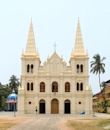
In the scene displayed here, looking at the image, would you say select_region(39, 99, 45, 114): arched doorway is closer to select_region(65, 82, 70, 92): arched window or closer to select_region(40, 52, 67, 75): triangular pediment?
select_region(65, 82, 70, 92): arched window

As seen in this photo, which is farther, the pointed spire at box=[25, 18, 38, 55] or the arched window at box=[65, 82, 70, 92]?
the pointed spire at box=[25, 18, 38, 55]

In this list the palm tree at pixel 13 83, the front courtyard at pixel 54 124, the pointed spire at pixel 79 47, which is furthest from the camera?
the palm tree at pixel 13 83

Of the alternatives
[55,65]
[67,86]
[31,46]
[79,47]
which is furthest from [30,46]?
[67,86]

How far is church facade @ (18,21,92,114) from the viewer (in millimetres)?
98688

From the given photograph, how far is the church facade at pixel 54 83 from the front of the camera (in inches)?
3885

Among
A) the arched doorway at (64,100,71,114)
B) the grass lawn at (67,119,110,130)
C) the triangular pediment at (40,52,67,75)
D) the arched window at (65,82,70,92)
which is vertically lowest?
the grass lawn at (67,119,110,130)

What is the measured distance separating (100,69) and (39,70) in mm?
20249

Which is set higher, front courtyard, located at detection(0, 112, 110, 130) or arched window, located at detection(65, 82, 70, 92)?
arched window, located at detection(65, 82, 70, 92)

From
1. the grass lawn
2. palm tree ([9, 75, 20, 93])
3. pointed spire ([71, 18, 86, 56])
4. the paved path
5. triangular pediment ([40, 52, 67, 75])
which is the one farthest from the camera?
palm tree ([9, 75, 20, 93])

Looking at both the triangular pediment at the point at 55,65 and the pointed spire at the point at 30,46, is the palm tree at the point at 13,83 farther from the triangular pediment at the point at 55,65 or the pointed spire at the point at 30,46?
the triangular pediment at the point at 55,65

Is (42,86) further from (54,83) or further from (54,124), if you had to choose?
(54,124)

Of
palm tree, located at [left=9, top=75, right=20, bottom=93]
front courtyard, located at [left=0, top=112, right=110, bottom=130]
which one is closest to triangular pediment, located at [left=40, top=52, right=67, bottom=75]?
front courtyard, located at [left=0, top=112, right=110, bottom=130]

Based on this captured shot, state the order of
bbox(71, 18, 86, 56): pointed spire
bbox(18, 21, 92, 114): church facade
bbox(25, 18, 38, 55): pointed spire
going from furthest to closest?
bbox(25, 18, 38, 55): pointed spire
bbox(71, 18, 86, 56): pointed spire
bbox(18, 21, 92, 114): church facade

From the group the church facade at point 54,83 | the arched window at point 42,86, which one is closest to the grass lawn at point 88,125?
the church facade at point 54,83
